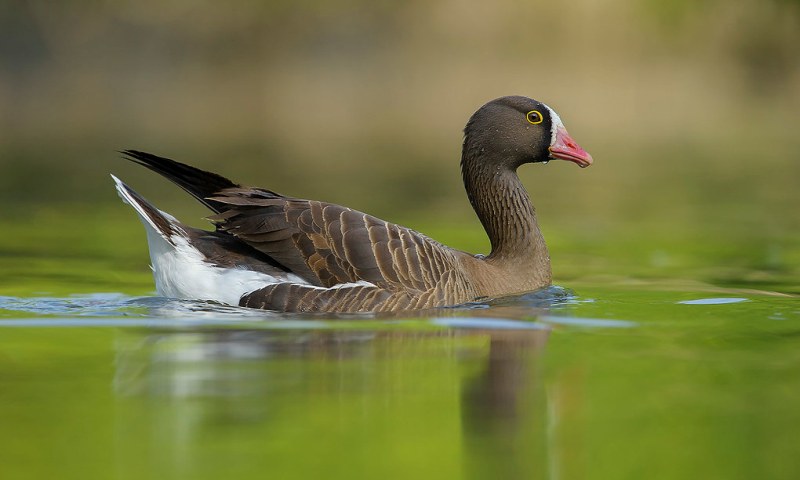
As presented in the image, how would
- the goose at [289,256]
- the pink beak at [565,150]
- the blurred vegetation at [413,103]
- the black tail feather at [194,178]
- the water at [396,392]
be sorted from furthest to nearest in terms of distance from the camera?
1. the blurred vegetation at [413,103]
2. the pink beak at [565,150]
3. the black tail feather at [194,178]
4. the goose at [289,256]
5. the water at [396,392]

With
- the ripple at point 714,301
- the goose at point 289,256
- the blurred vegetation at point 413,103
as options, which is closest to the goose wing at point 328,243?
the goose at point 289,256

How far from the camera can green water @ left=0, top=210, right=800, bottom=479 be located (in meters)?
6.32

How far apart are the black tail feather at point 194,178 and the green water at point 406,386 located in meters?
0.97

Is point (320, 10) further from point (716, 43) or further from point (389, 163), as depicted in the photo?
point (389, 163)

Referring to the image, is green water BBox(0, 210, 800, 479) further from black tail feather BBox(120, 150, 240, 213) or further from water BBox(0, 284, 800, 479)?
black tail feather BBox(120, 150, 240, 213)

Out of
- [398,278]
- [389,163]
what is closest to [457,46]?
[389,163]

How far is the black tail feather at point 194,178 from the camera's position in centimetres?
1052

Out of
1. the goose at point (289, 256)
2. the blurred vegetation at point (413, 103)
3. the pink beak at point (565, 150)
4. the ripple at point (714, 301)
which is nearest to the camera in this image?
the goose at point (289, 256)

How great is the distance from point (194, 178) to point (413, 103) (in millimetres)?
32220

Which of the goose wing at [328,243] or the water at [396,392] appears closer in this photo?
the water at [396,392]

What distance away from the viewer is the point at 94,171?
21.2 meters

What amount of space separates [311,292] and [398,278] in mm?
Result: 688

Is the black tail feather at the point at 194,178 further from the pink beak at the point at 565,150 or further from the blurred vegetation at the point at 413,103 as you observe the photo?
the blurred vegetation at the point at 413,103

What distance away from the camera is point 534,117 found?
39.2 feet
